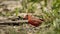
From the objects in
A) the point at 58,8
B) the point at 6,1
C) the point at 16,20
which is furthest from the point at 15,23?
the point at 58,8

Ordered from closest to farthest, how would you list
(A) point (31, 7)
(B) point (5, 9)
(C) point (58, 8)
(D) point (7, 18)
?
(C) point (58, 8) < (A) point (31, 7) < (D) point (7, 18) < (B) point (5, 9)

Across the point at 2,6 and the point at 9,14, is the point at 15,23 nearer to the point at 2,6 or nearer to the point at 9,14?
the point at 9,14

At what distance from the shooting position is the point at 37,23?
14.5 feet

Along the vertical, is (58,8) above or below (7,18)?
above

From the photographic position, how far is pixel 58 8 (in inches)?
100.0

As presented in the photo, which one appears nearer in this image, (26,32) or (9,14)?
(26,32)

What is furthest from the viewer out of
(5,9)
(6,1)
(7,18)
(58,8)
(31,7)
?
(6,1)

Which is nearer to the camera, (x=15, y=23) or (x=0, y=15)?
(x=15, y=23)

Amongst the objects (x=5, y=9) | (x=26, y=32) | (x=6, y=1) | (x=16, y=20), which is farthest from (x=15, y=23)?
(x=6, y=1)

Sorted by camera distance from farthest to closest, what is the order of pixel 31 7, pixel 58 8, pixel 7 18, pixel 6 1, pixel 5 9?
pixel 6 1 → pixel 5 9 → pixel 7 18 → pixel 31 7 → pixel 58 8

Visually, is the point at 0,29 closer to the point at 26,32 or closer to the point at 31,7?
the point at 26,32

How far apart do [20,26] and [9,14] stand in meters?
0.64

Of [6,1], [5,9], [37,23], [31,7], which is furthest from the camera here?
[6,1]

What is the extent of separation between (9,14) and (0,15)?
11.0 inches
